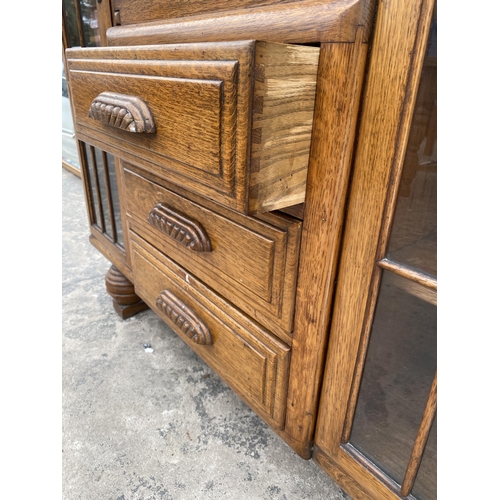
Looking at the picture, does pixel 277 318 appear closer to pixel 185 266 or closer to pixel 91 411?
pixel 185 266

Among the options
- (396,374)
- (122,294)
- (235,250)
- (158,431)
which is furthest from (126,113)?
(122,294)

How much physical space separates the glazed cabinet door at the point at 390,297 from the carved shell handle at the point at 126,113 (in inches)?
8.6

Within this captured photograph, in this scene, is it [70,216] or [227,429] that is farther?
[70,216]

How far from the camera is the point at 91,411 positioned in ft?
2.44

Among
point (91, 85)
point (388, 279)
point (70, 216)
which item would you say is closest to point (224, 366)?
point (388, 279)

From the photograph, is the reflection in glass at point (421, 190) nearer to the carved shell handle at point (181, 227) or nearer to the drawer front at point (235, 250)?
the drawer front at point (235, 250)

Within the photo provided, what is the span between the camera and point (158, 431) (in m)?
0.70

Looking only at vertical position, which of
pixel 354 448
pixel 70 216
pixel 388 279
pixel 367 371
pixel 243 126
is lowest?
pixel 70 216

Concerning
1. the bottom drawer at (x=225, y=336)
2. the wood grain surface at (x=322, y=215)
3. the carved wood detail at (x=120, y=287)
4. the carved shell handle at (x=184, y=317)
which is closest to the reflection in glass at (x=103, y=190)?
the carved wood detail at (x=120, y=287)

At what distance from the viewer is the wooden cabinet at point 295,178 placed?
1.07 ft

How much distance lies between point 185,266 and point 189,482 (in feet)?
1.11

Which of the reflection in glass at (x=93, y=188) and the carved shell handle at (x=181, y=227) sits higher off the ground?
the carved shell handle at (x=181, y=227)
